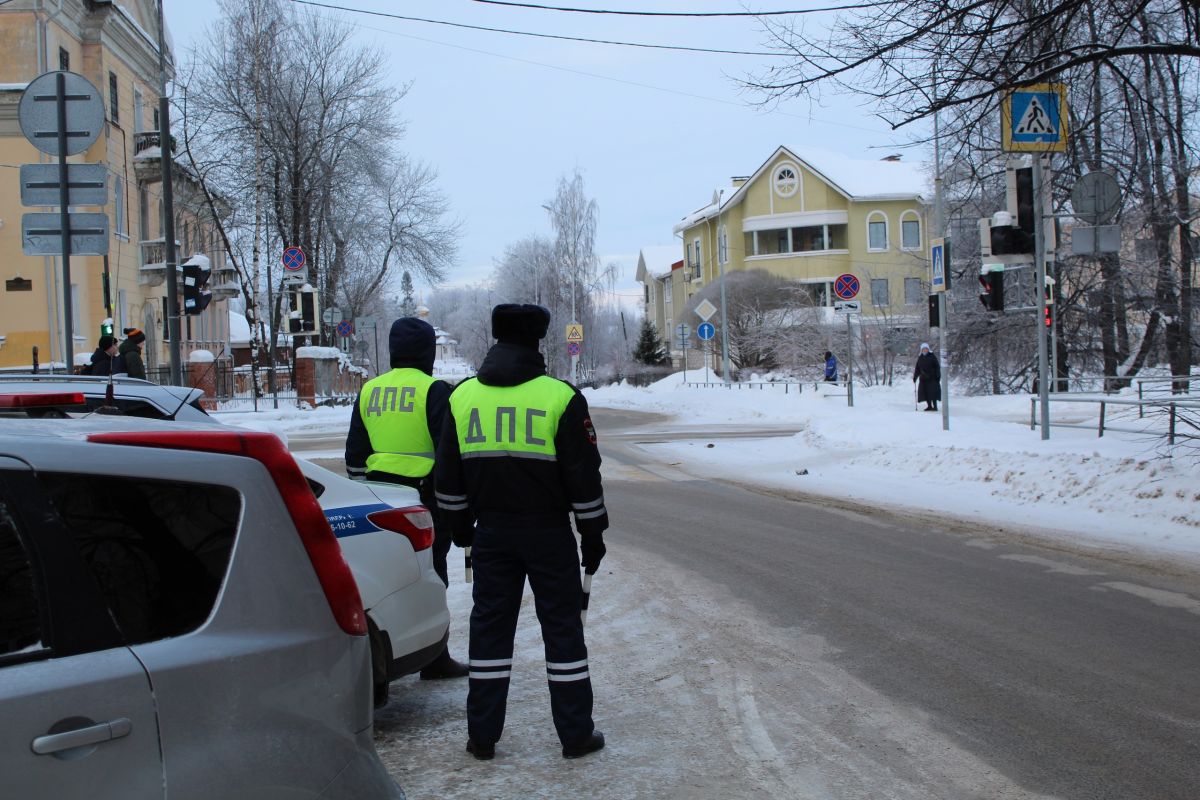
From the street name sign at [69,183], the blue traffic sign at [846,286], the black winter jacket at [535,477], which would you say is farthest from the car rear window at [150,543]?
the blue traffic sign at [846,286]

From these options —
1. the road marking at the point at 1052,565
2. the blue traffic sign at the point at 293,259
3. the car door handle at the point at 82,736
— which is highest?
the blue traffic sign at the point at 293,259

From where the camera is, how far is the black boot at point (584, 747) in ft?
15.6

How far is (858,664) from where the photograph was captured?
6188 millimetres

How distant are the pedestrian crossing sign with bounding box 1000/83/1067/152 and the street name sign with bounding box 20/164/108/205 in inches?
352

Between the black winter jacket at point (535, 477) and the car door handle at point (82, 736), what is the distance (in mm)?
2586

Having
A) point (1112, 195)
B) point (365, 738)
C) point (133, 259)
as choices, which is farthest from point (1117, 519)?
point (133, 259)

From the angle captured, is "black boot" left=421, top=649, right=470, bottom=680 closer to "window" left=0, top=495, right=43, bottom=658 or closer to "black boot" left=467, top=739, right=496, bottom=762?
"black boot" left=467, top=739, right=496, bottom=762

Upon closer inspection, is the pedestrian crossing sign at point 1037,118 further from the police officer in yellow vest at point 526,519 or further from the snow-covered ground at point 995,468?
the police officer in yellow vest at point 526,519

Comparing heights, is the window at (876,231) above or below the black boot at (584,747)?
Answer: above

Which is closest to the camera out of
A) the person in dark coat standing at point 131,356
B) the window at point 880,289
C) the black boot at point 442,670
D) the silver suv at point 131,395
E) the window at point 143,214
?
the silver suv at point 131,395

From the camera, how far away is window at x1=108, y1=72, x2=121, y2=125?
3616cm

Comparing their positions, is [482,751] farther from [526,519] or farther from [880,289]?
[880,289]

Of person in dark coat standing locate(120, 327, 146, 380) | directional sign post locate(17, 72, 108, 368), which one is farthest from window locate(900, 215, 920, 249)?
directional sign post locate(17, 72, 108, 368)

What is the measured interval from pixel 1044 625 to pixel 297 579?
562 cm
